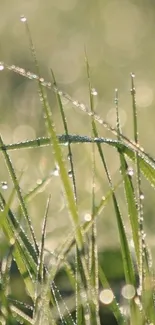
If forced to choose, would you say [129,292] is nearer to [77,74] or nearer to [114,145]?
[114,145]

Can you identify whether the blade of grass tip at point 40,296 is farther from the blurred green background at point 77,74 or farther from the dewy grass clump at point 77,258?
the blurred green background at point 77,74

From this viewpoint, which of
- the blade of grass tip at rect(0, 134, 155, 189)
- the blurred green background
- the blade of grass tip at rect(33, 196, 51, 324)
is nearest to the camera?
the blade of grass tip at rect(33, 196, 51, 324)

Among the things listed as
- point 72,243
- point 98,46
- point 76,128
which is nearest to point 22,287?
point 72,243

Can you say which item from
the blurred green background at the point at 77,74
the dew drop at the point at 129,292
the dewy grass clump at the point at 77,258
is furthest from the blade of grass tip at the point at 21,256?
the blurred green background at the point at 77,74

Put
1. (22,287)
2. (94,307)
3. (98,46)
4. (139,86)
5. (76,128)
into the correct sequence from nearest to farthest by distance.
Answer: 1. (94,307)
2. (22,287)
3. (76,128)
4. (139,86)
5. (98,46)

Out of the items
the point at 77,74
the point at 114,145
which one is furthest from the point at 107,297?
the point at 77,74

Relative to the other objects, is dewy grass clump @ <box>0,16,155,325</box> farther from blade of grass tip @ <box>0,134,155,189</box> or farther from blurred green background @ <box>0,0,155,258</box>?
blurred green background @ <box>0,0,155,258</box>

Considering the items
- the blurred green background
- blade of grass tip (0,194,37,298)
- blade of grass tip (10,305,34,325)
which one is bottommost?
blade of grass tip (10,305,34,325)

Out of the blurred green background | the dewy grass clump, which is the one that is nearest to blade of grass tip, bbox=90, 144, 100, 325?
the dewy grass clump

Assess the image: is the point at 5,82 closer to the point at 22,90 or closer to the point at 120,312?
the point at 22,90
